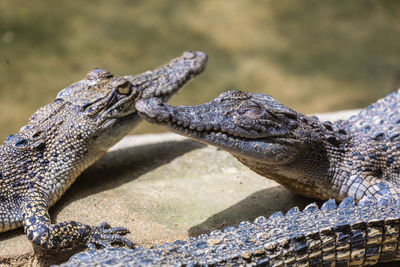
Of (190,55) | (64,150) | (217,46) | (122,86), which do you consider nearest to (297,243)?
(64,150)

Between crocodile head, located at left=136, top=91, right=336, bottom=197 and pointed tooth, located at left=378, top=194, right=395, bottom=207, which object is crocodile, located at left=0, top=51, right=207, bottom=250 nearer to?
crocodile head, located at left=136, top=91, right=336, bottom=197

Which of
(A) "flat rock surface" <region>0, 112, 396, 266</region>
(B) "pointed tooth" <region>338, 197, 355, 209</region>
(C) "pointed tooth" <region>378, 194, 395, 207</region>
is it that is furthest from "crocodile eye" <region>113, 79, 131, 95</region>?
(C) "pointed tooth" <region>378, 194, 395, 207</region>

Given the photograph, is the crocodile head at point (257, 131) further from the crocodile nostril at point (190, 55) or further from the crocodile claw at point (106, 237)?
the crocodile nostril at point (190, 55)

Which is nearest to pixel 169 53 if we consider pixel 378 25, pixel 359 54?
pixel 359 54

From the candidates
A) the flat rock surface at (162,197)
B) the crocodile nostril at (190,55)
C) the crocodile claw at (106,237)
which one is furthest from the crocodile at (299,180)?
the crocodile nostril at (190,55)

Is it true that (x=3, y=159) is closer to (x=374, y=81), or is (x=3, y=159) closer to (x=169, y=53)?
(x=169, y=53)
